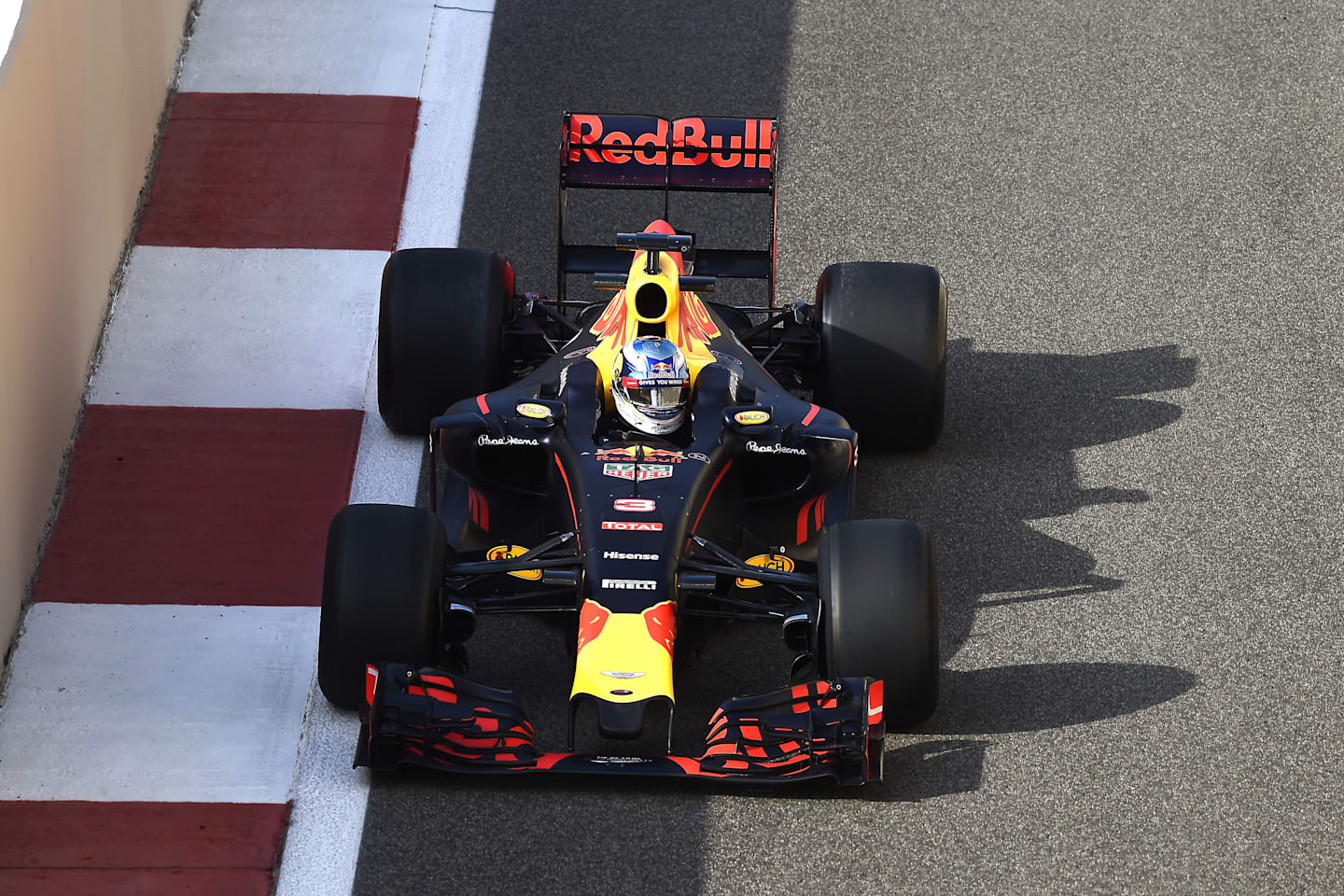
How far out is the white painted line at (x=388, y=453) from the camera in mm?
6867

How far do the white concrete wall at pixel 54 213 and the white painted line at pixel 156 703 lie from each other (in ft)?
1.03

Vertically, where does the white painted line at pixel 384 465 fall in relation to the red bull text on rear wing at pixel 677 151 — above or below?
below

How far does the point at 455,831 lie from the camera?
686cm

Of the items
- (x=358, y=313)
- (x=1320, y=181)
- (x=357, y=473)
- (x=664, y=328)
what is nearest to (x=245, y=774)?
(x=357, y=473)

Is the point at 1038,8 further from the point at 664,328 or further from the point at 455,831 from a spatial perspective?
the point at 455,831

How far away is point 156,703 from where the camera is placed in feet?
24.8

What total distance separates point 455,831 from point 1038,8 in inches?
281

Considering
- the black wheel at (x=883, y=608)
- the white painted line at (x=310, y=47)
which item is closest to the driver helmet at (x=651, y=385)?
the black wheel at (x=883, y=608)

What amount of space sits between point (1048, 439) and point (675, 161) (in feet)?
6.94

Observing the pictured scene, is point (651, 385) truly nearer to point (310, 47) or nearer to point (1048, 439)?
point (1048, 439)

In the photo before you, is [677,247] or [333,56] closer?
[677,247]

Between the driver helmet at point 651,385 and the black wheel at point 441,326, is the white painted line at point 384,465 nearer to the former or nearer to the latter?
the black wheel at point 441,326

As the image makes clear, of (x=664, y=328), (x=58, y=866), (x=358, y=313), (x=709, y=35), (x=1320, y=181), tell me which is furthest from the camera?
(x=709, y=35)

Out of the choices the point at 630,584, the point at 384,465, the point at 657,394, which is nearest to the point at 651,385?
the point at 657,394
